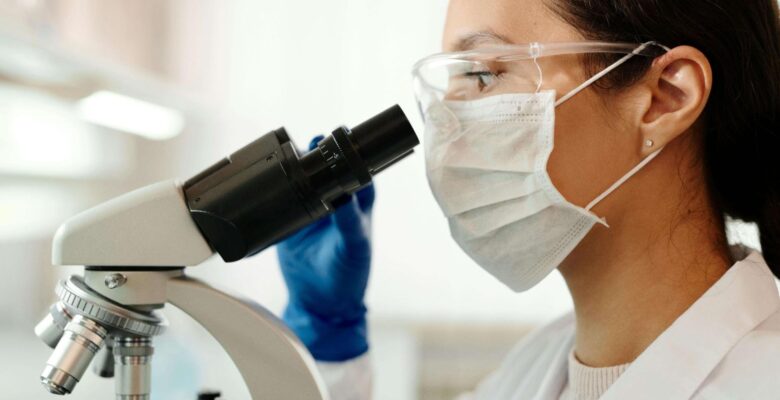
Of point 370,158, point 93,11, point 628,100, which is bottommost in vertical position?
point 628,100

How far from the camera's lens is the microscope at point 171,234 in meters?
0.79

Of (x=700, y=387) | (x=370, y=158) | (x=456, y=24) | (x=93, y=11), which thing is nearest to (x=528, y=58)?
(x=456, y=24)

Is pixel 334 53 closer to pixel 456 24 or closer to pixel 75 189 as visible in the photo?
pixel 75 189

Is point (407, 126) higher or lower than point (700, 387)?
higher

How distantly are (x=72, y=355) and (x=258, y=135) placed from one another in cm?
246

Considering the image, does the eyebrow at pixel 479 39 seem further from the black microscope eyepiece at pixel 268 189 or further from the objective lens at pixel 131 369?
the objective lens at pixel 131 369

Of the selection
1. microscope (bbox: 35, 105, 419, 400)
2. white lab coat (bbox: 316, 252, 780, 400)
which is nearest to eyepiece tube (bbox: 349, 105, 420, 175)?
microscope (bbox: 35, 105, 419, 400)

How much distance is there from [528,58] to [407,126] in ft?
0.73

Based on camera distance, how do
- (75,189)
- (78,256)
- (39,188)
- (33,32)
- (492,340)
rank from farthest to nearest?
1. (492,340)
2. (75,189)
3. (39,188)
4. (33,32)
5. (78,256)

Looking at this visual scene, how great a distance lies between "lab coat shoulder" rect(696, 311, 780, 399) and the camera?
0.83 meters

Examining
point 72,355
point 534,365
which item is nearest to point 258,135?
point 534,365

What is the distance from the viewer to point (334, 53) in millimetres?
3174

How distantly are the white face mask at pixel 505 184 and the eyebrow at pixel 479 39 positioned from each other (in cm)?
8

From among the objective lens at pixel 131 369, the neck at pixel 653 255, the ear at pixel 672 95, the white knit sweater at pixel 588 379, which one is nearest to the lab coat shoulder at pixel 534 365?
the white knit sweater at pixel 588 379
